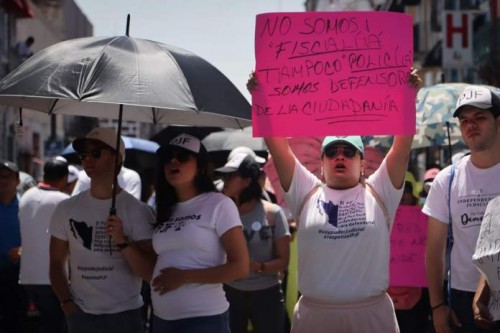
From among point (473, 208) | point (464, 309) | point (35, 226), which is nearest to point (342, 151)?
point (473, 208)

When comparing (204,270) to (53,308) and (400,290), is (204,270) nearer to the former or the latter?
(400,290)

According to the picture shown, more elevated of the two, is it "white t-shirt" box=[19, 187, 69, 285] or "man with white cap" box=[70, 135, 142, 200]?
"man with white cap" box=[70, 135, 142, 200]

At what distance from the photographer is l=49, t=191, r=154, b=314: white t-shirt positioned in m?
5.12

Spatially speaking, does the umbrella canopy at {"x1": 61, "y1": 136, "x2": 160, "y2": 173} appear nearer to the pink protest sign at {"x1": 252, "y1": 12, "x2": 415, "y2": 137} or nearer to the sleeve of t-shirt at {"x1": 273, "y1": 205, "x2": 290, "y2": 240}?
the sleeve of t-shirt at {"x1": 273, "y1": 205, "x2": 290, "y2": 240}

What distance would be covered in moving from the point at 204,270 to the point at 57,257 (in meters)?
0.99

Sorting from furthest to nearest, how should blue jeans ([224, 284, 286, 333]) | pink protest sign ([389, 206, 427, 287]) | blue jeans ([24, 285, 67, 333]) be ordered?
blue jeans ([24, 285, 67, 333]) → blue jeans ([224, 284, 286, 333]) → pink protest sign ([389, 206, 427, 287])

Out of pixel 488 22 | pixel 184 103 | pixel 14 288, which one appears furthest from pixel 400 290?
pixel 488 22

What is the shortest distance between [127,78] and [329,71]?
105 cm

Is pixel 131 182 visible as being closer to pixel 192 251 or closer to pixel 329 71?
pixel 192 251

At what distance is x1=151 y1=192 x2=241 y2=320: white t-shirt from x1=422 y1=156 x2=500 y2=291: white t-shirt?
1.12 metres

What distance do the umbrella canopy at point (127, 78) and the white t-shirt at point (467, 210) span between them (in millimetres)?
1182

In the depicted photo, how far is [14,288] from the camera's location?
879 cm

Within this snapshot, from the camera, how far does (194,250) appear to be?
4836 mm

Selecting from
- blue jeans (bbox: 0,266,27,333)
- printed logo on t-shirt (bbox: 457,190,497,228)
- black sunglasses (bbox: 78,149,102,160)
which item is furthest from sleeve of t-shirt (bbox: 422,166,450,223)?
blue jeans (bbox: 0,266,27,333)
